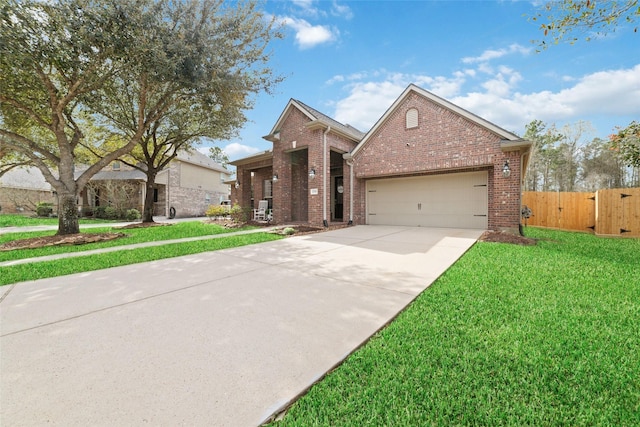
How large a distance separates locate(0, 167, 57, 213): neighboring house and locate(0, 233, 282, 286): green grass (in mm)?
23982

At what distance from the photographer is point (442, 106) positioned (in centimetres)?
942

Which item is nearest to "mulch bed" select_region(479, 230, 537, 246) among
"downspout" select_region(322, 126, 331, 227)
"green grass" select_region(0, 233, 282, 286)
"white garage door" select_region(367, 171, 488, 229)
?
"white garage door" select_region(367, 171, 488, 229)

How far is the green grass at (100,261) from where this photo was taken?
4164 millimetres

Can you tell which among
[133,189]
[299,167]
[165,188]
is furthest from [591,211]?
[133,189]

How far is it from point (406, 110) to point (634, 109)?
30.6 ft

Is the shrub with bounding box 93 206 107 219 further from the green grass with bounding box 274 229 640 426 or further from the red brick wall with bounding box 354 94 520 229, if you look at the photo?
the green grass with bounding box 274 229 640 426

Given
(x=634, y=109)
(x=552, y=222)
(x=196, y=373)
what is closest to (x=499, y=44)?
(x=634, y=109)

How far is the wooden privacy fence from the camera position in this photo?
8617 millimetres

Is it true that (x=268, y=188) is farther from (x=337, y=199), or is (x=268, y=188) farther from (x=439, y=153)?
(x=439, y=153)

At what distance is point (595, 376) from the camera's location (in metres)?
1.70

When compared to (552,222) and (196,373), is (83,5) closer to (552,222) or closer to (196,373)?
(196,373)

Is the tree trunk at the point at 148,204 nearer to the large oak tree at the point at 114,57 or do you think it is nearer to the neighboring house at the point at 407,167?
the large oak tree at the point at 114,57

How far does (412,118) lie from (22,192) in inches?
1236

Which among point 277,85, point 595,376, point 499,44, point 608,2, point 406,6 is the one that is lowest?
point 595,376
